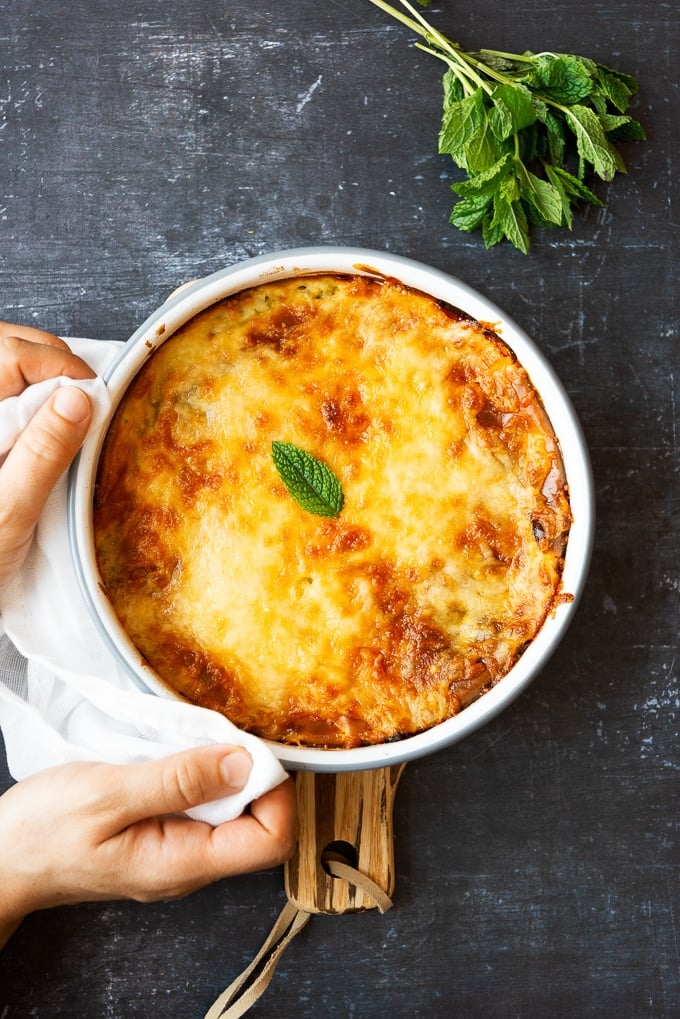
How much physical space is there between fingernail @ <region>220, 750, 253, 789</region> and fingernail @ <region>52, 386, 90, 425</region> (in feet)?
2.14

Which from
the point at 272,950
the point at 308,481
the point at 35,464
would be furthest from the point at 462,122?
the point at 272,950

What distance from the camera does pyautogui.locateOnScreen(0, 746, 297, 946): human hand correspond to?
60.2 inches

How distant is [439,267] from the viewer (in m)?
2.00

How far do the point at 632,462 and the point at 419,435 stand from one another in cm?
66

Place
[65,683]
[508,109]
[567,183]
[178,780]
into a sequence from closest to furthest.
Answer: [178,780]
[65,683]
[508,109]
[567,183]

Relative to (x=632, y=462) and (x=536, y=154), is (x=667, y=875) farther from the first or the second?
(x=536, y=154)

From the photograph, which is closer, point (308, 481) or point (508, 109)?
point (308, 481)

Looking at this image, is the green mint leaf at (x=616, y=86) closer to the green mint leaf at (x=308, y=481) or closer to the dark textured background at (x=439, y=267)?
the dark textured background at (x=439, y=267)

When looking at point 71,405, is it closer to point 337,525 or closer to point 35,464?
point 35,464

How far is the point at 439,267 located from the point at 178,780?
1244mm

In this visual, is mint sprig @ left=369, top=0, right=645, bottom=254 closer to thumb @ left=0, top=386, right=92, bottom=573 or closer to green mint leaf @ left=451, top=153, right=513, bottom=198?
green mint leaf @ left=451, top=153, right=513, bottom=198

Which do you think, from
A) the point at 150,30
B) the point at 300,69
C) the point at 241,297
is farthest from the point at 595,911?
the point at 150,30

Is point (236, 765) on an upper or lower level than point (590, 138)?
lower

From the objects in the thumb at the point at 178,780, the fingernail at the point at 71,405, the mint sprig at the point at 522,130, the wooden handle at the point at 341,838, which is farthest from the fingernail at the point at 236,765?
the mint sprig at the point at 522,130
